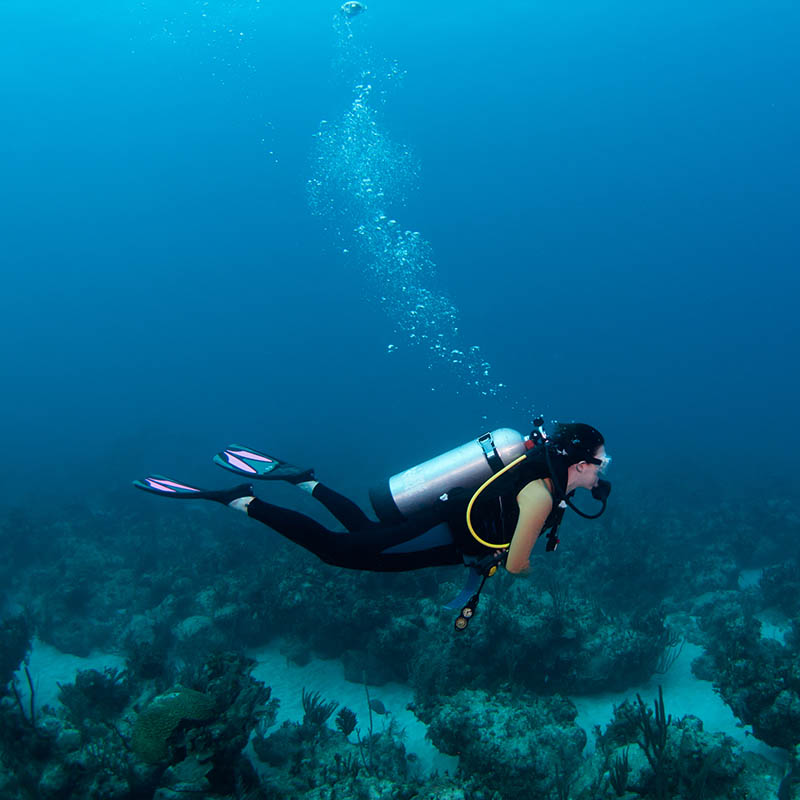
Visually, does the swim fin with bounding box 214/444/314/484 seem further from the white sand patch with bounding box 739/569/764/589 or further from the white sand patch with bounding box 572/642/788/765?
the white sand patch with bounding box 739/569/764/589

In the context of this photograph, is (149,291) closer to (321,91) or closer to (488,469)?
(321,91)

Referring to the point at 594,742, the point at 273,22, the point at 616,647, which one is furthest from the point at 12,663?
the point at 273,22

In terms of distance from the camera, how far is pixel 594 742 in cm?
689

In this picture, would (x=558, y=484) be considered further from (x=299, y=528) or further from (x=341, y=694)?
(x=341, y=694)

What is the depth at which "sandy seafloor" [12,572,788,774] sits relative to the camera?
684 cm

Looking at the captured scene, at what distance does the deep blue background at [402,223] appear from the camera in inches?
3354

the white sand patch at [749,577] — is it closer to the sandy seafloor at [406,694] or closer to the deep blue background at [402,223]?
the sandy seafloor at [406,694]

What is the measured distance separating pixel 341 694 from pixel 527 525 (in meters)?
6.38

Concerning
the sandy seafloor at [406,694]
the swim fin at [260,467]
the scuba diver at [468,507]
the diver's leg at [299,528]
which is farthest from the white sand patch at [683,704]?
the swim fin at [260,467]

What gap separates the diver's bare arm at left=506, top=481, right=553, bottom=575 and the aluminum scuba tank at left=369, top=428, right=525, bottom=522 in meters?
0.79

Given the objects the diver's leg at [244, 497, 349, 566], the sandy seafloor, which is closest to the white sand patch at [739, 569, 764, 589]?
the sandy seafloor

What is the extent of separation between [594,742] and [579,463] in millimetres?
5080

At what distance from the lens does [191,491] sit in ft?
19.6

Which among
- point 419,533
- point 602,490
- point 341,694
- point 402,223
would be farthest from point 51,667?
point 402,223
